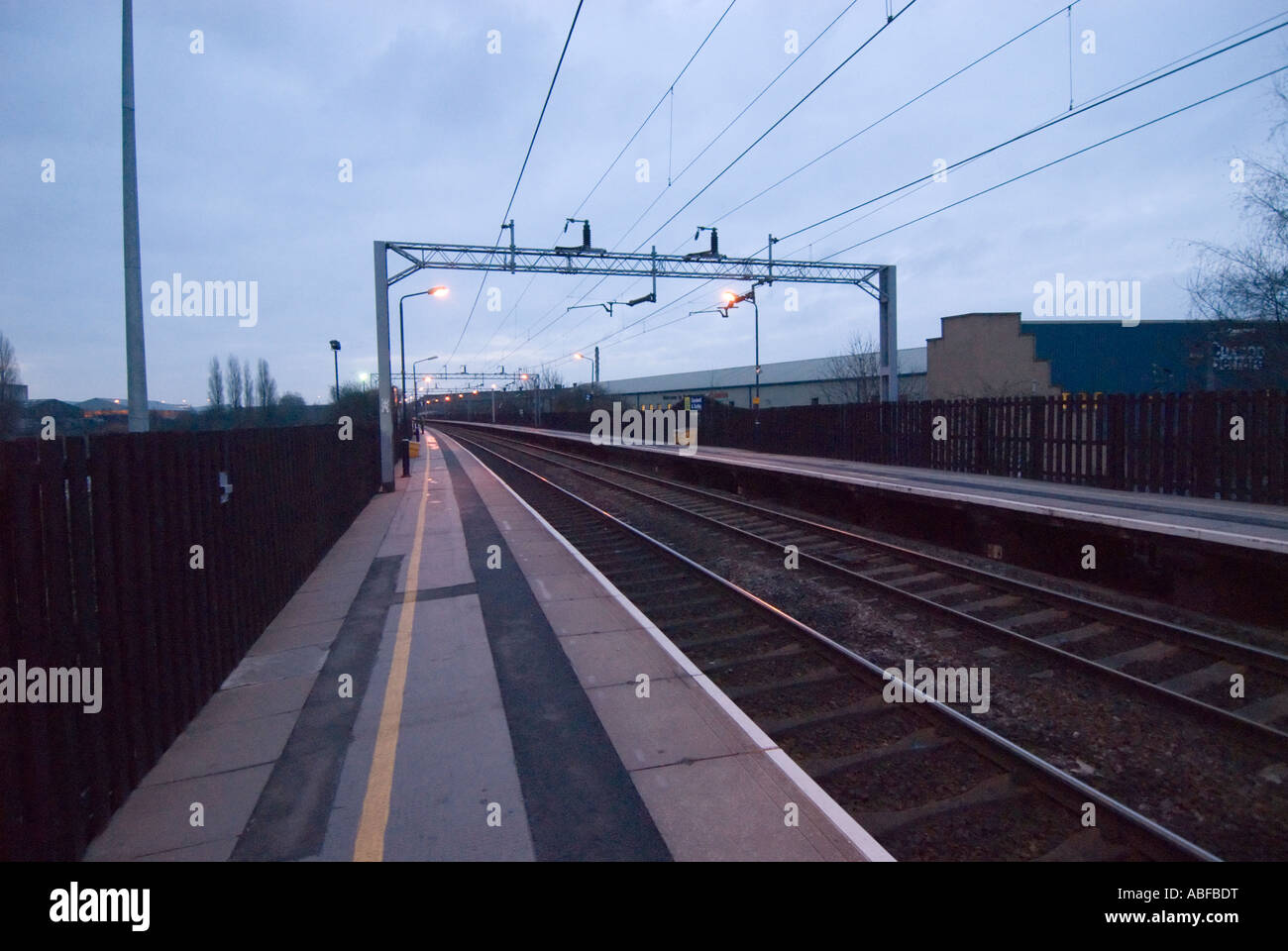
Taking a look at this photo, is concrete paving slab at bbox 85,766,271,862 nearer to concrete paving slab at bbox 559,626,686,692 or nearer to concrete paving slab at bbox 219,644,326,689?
concrete paving slab at bbox 219,644,326,689

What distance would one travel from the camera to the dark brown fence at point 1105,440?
13758mm

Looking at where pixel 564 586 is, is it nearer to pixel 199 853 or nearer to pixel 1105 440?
pixel 199 853

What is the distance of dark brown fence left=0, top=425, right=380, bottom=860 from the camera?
10.6 ft

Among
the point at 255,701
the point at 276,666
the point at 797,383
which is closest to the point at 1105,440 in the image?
the point at 276,666

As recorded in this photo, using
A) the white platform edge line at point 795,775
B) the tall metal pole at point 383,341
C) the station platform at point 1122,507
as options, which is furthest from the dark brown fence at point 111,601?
the tall metal pole at point 383,341

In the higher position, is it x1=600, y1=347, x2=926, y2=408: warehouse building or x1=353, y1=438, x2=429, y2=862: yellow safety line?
x1=600, y1=347, x2=926, y2=408: warehouse building

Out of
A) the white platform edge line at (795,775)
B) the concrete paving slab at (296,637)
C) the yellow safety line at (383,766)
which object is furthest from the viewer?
the concrete paving slab at (296,637)

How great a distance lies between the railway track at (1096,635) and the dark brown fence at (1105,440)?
7678 mm

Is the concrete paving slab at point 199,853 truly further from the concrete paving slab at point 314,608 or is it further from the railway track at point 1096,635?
the railway track at point 1096,635

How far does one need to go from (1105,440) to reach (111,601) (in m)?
18.2

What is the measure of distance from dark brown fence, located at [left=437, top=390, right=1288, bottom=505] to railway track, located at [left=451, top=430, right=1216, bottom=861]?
36.2ft

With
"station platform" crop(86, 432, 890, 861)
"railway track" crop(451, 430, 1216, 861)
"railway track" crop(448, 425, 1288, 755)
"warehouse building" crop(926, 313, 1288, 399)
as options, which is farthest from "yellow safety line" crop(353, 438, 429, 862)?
"warehouse building" crop(926, 313, 1288, 399)

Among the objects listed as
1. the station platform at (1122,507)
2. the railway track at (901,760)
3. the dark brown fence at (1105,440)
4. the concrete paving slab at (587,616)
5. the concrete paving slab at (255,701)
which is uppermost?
the dark brown fence at (1105,440)
